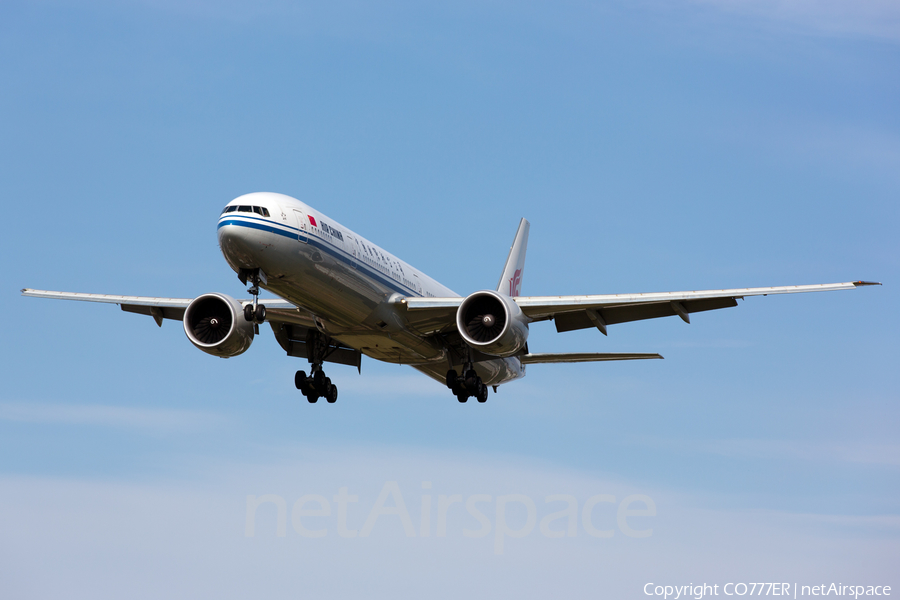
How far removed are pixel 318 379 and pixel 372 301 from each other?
679 cm

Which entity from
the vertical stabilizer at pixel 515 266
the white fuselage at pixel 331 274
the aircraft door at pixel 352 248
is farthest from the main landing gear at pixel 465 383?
the vertical stabilizer at pixel 515 266

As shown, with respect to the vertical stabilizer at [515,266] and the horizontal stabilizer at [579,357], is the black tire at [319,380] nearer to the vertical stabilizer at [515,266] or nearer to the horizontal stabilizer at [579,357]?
the horizontal stabilizer at [579,357]

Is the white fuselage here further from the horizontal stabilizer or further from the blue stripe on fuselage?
the horizontal stabilizer

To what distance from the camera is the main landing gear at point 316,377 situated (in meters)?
38.0

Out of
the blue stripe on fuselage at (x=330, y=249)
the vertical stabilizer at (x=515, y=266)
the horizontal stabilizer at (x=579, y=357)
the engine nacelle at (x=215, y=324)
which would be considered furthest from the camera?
the vertical stabilizer at (x=515, y=266)

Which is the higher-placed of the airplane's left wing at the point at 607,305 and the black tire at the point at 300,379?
the airplane's left wing at the point at 607,305

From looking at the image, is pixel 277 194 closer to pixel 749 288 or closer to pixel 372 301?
pixel 372 301

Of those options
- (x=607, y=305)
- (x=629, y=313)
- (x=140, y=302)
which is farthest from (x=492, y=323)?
(x=140, y=302)

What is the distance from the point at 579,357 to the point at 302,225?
12.4m

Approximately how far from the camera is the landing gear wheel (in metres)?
36.6

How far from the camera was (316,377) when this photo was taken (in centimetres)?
3803

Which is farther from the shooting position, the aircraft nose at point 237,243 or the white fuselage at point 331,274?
the white fuselage at point 331,274

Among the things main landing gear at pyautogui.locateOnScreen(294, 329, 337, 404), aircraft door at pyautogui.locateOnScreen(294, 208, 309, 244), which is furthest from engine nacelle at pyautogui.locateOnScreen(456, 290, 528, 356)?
main landing gear at pyautogui.locateOnScreen(294, 329, 337, 404)

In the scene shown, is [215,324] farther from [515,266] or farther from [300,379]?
[515,266]
